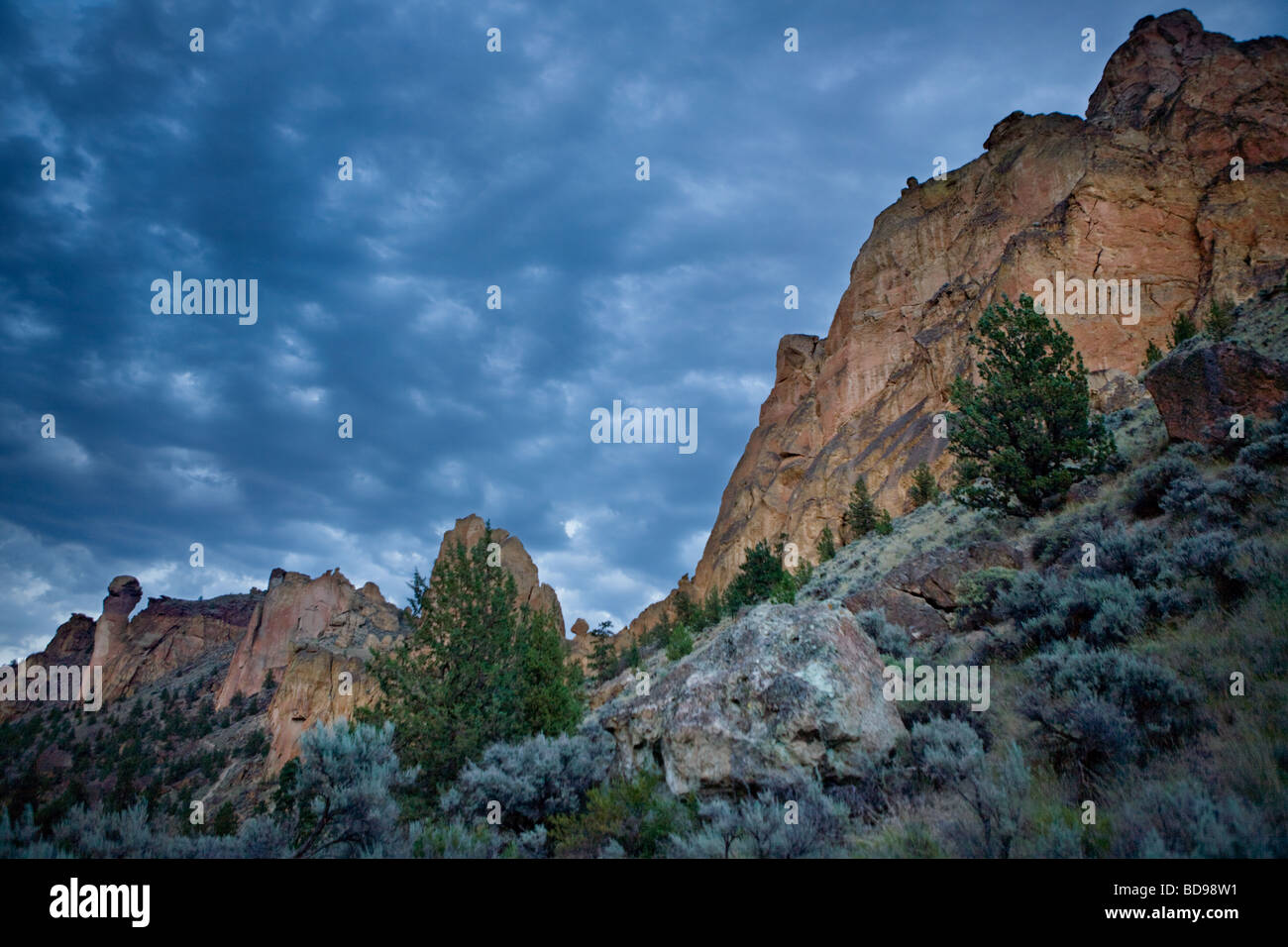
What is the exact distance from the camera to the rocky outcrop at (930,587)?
9938 mm

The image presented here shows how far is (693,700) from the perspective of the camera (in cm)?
619

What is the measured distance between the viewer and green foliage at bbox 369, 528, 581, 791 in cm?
1029

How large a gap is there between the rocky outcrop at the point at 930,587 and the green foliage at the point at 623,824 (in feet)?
20.4

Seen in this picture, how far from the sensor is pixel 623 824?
189 inches

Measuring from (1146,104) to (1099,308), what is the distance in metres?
33.2

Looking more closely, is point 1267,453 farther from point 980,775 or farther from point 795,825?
point 795,825

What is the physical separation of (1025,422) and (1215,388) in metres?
4.21

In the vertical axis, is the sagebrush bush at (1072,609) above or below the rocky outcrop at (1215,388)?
below

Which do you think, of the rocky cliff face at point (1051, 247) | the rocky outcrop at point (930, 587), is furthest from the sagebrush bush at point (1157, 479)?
the rocky cliff face at point (1051, 247)

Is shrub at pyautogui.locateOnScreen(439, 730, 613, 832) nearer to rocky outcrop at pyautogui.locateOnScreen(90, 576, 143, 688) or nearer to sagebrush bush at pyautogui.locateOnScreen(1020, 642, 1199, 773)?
sagebrush bush at pyautogui.locateOnScreen(1020, 642, 1199, 773)

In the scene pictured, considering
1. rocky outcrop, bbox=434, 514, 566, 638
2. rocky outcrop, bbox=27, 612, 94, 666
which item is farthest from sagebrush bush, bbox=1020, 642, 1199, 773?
rocky outcrop, bbox=27, 612, 94, 666

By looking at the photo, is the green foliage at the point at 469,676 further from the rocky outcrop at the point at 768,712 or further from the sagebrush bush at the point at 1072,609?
→ the sagebrush bush at the point at 1072,609

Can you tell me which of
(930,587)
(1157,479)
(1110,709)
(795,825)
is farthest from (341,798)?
(1157,479)

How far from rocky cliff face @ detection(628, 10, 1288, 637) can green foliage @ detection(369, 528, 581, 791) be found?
1581 inches
